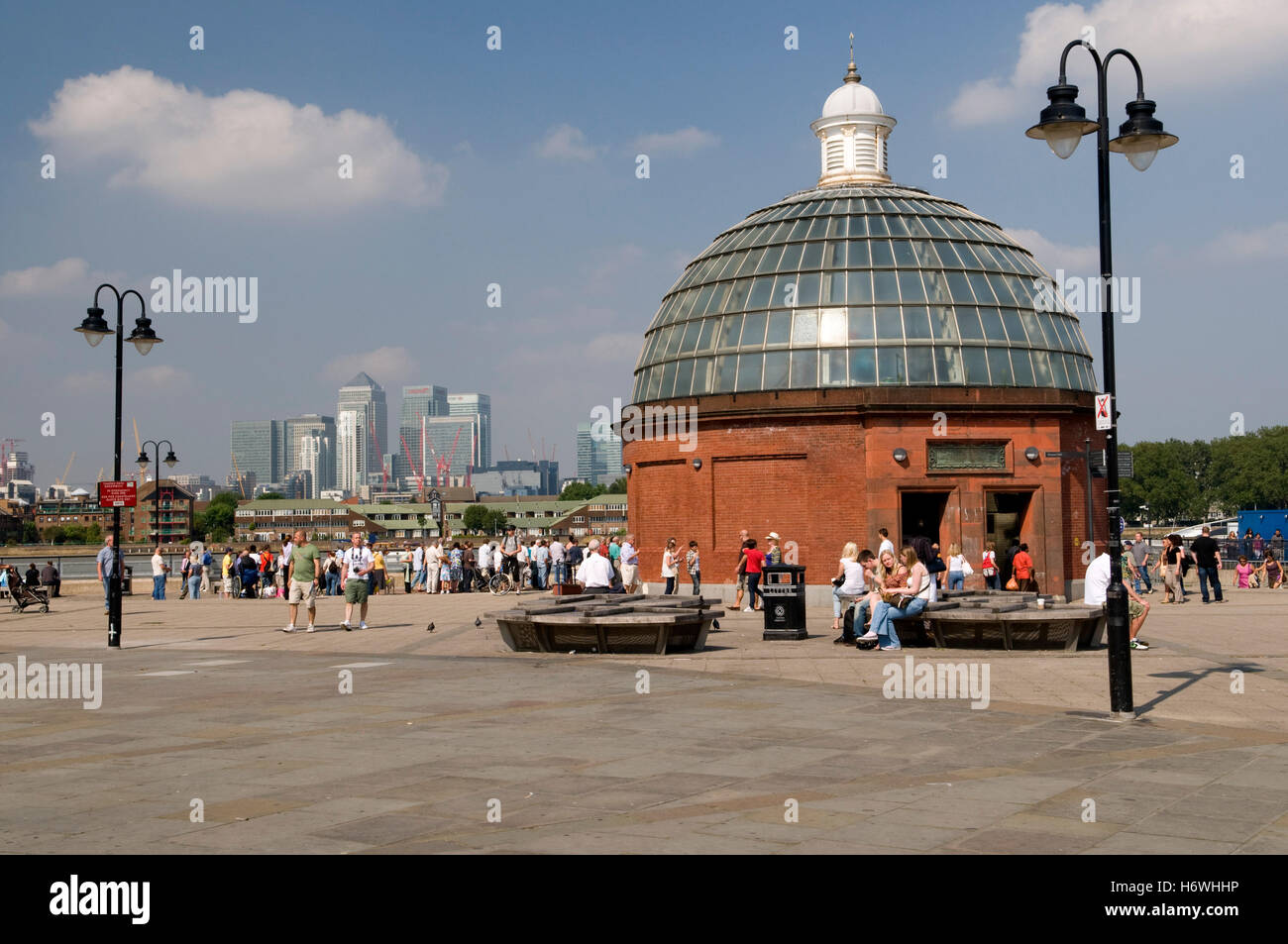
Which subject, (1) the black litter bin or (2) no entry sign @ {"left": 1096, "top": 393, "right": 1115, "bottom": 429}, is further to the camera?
(1) the black litter bin

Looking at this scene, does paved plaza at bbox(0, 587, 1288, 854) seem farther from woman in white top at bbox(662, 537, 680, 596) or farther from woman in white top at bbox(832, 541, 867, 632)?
woman in white top at bbox(662, 537, 680, 596)

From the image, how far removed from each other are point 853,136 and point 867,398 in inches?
547

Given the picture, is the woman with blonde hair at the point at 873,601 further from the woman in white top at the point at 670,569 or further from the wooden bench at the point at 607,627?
the woman in white top at the point at 670,569

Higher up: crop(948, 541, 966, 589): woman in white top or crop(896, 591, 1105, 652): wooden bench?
crop(948, 541, 966, 589): woman in white top

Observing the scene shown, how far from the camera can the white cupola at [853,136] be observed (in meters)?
42.2

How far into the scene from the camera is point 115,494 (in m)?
23.0

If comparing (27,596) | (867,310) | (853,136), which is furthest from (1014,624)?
(27,596)

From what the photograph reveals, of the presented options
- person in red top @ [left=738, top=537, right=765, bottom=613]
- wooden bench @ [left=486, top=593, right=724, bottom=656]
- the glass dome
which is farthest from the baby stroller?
wooden bench @ [left=486, top=593, right=724, bottom=656]

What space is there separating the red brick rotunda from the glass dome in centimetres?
6

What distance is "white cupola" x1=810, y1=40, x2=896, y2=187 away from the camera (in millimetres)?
42156

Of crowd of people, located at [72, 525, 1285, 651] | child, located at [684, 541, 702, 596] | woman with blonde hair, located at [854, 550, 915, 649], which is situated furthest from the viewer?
child, located at [684, 541, 702, 596]

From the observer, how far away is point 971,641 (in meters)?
19.8
